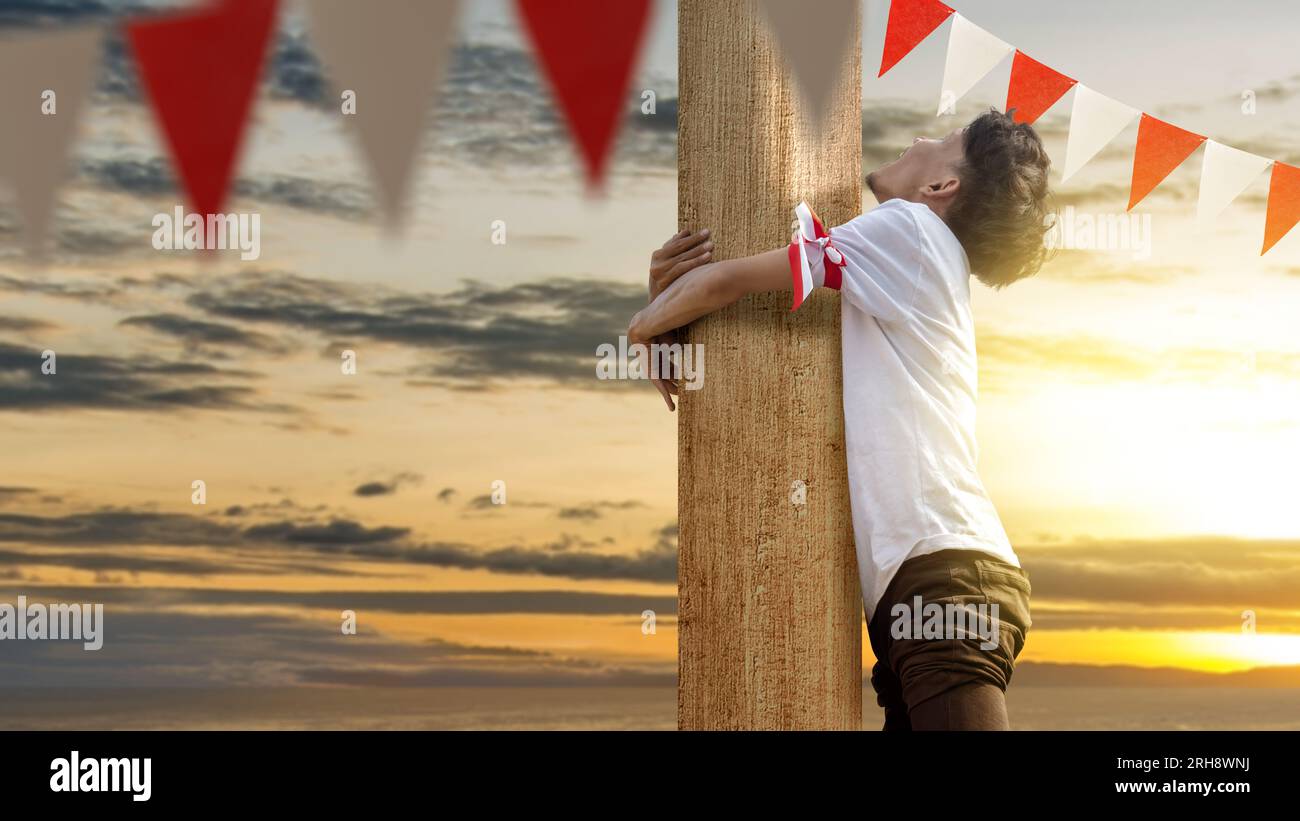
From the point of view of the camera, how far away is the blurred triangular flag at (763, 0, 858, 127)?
7.65 feet

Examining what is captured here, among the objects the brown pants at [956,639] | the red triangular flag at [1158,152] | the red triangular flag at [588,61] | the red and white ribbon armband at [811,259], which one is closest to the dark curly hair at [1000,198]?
the red and white ribbon armband at [811,259]

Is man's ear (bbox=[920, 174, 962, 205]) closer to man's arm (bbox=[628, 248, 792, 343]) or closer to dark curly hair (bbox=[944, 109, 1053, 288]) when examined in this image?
dark curly hair (bbox=[944, 109, 1053, 288])

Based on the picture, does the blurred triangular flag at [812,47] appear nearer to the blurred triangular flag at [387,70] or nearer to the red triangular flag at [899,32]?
the blurred triangular flag at [387,70]

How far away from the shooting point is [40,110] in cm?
319

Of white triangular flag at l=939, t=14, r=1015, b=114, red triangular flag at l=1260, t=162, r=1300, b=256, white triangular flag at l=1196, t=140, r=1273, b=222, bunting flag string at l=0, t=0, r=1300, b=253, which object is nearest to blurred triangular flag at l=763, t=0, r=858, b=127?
bunting flag string at l=0, t=0, r=1300, b=253

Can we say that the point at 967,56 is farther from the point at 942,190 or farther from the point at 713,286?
the point at 713,286

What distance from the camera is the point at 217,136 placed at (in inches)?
115

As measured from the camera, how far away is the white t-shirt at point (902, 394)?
2.20 metres

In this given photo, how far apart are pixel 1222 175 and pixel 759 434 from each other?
8.51 ft

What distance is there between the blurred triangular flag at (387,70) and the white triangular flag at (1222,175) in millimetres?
2688

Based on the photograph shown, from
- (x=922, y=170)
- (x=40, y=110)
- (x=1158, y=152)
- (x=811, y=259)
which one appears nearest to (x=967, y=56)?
(x=1158, y=152)
